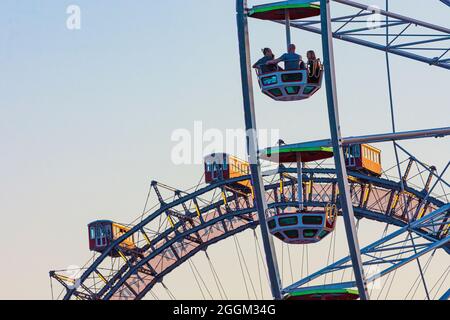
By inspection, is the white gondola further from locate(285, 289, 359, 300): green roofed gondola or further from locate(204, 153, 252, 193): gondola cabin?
locate(204, 153, 252, 193): gondola cabin

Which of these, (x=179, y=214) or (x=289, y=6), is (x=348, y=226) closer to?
(x=289, y=6)

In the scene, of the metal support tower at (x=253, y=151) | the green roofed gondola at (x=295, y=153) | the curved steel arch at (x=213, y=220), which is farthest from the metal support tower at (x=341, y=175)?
the curved steel arch at (x=213, y=220)

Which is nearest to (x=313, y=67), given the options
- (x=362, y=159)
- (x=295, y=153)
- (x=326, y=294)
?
(x=295, y=153)

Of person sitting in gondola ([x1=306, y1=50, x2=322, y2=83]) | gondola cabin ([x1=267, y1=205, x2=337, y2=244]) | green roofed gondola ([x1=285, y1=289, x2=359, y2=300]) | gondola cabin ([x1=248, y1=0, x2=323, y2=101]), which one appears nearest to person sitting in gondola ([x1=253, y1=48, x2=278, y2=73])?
gondola cabin ([x1=248, y1=0, x2=323, y2=101])
